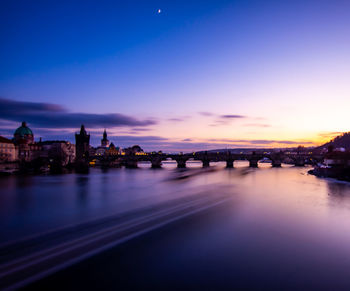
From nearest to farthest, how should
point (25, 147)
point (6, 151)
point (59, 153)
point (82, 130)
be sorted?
point (6, 151) → point (25, 147) → point (59, 153) → point (82, 130)

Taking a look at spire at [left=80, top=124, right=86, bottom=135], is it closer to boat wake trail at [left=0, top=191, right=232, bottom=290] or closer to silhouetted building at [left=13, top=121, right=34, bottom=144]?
silhouetted building at [left=13, top=121, right=34, bottom=144]

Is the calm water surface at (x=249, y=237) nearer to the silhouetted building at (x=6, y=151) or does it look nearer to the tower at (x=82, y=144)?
the silhouetted building at (x=6, y=151)

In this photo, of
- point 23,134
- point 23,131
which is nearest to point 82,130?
point 23,131

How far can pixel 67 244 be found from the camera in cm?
1473

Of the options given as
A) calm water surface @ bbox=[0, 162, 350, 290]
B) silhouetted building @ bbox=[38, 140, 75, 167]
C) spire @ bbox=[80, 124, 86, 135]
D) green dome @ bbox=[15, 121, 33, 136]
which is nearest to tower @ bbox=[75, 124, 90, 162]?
spire @ bbox=[80, 124, 86, 135]

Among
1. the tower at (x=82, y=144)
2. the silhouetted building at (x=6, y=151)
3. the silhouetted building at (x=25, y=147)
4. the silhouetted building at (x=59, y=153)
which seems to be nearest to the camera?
the silhouetted building at (x=6, y=151)

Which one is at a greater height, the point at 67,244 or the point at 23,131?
the point at 23,131

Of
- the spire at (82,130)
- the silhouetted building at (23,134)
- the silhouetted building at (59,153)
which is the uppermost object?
the spire at (82,130)

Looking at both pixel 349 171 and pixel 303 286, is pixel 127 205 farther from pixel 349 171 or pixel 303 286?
pixel 349 171

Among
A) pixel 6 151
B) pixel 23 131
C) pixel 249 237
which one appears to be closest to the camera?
pixel 249 237

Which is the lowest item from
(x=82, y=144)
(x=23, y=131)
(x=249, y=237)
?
(x=249, y=237)

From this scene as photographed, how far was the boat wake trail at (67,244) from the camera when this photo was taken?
1102 centimetres

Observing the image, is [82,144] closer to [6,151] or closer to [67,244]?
[6,151]

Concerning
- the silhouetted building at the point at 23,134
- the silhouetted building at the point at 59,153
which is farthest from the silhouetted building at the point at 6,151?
the silhouetted building at the point at 23,134
